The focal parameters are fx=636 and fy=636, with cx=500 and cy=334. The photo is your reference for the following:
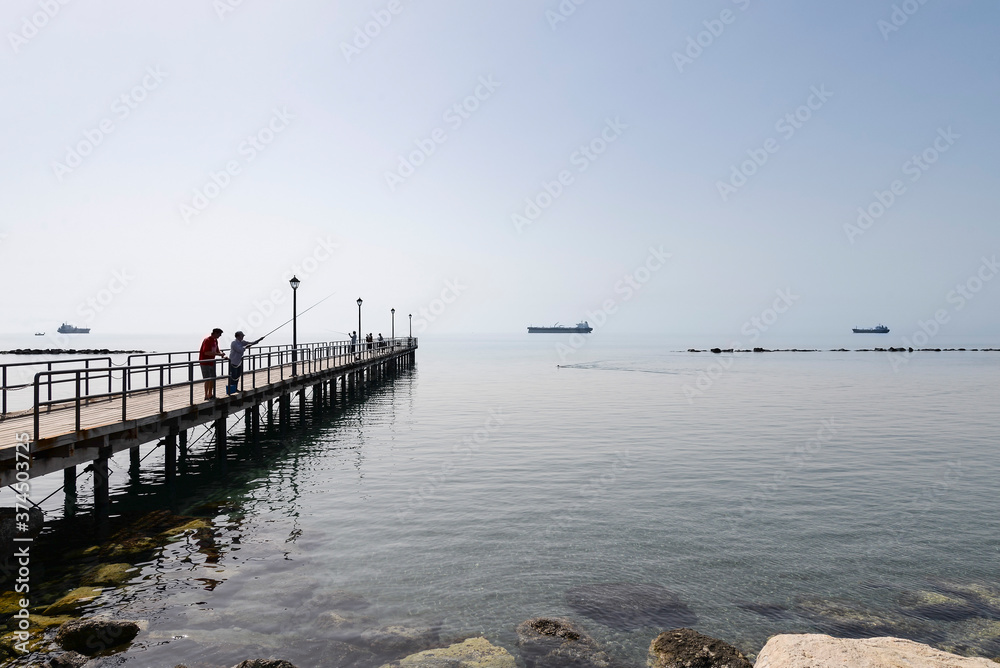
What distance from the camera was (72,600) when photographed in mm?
8922

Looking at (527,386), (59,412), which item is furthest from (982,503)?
(527,386)

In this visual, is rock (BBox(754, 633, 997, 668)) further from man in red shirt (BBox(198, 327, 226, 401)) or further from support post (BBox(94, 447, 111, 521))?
man in red shirt (BBox(198, 327, 226, 401))

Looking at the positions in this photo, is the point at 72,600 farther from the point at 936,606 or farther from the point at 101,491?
the point at 936,606

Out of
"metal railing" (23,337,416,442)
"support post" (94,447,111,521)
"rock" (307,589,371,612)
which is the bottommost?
"rock" (307,589,371,612)

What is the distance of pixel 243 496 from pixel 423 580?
301 inches

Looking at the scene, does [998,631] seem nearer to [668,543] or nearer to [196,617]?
[668,543]

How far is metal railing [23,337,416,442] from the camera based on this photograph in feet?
41.2

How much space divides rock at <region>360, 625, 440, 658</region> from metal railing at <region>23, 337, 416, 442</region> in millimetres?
6116

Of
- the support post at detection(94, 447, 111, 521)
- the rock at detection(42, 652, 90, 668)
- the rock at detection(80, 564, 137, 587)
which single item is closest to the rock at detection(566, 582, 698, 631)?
the rock at detection(42, 652, 90, 668)

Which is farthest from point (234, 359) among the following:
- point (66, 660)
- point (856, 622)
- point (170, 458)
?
point (856, 622)

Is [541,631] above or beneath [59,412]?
beneath

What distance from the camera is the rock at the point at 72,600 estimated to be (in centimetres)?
858

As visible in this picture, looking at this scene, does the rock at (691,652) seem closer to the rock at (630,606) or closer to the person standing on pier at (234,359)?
the rock at (630,606)

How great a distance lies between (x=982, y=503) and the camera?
1457cm
